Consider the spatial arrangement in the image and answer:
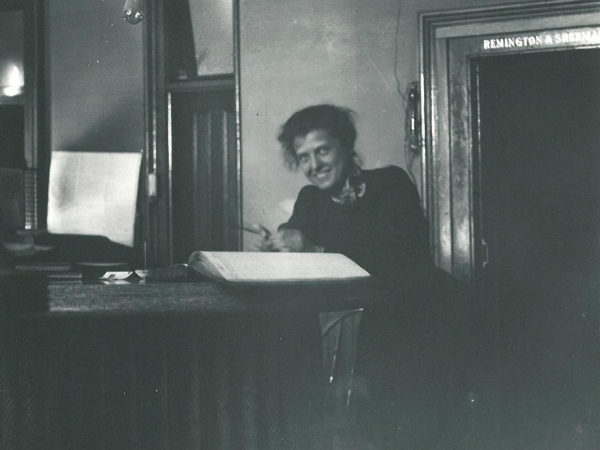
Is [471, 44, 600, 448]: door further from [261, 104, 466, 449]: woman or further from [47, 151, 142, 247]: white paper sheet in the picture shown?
[47, 151, 142, 247]: white paper sheet

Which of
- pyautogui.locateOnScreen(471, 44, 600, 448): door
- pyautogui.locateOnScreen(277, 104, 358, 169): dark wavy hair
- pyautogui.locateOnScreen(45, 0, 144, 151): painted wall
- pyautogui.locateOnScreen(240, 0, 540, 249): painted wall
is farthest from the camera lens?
pyautogui.locateOnScreen(45, 0, 144, 151): painted wall

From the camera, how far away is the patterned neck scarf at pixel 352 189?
125 inches

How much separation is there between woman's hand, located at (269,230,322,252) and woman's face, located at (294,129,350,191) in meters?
0.27

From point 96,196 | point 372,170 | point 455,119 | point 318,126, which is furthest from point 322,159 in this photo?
point 96,196

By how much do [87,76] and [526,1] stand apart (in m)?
2.38

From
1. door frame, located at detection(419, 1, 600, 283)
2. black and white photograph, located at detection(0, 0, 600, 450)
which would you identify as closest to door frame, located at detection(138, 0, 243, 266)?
black and white photograph, located at detection(0, 0, 600, 450)

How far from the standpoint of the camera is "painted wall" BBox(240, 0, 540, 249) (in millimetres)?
3051

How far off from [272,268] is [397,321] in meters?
Result: 2.28

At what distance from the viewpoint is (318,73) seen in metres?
3.19

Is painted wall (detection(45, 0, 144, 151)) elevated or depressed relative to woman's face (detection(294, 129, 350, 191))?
elevated

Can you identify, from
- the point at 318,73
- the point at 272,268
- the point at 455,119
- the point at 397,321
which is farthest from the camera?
the point at 318,73

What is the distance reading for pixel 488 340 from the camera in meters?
2.97

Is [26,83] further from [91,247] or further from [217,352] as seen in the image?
[217,352]

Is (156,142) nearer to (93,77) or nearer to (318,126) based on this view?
(93,77)
